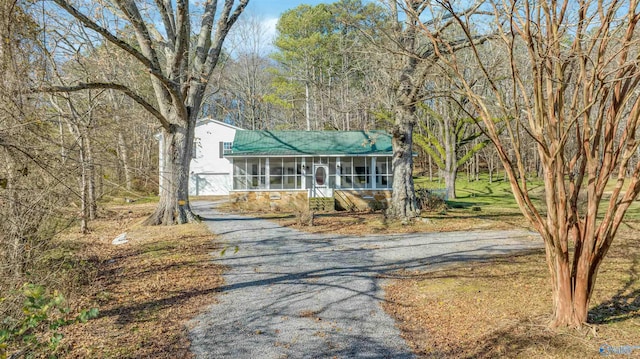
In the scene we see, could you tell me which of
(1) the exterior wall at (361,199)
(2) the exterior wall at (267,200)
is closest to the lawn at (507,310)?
(1) the exterior wall at (361,199)

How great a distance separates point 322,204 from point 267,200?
307cm

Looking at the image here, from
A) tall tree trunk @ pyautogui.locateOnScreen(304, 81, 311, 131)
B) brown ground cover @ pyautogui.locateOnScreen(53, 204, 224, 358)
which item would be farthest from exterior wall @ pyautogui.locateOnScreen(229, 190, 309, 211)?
tall tree trunk @ pyautogui.locateOnScreen(304, 81, 311, 131)

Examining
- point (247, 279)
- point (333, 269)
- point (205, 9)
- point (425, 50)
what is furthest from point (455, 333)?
Answer: point (205, 9)

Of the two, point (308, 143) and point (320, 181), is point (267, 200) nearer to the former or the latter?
point (320, 181)

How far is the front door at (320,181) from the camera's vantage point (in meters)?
20.7

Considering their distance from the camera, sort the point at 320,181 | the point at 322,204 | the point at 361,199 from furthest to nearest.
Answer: the point at 320,181, the point at 361,199, the point at 322,204

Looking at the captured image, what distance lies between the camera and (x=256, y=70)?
119ft

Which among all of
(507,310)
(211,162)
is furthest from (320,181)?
(507,310)

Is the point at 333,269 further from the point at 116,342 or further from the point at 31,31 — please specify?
the point at 31,31

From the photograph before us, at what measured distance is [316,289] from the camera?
21.3 feet

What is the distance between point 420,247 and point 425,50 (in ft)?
21.7

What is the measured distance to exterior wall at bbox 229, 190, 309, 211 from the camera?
66.5 feet

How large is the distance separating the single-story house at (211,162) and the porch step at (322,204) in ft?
41.0

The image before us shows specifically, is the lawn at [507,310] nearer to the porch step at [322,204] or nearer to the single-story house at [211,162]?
the porch step at [322,204]
